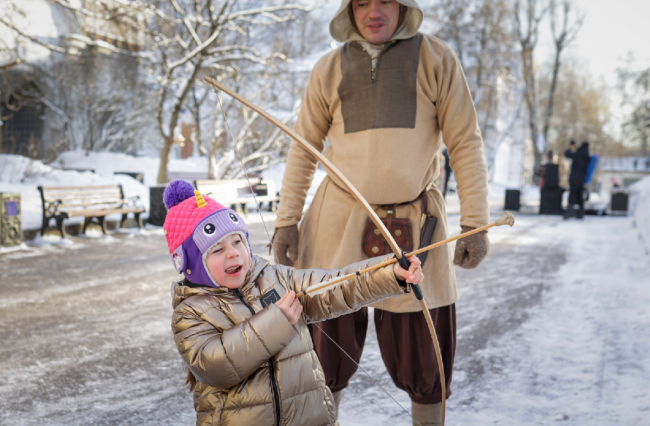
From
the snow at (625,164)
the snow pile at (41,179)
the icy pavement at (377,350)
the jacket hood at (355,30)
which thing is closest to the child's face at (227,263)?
the jacket hood at (355,30)

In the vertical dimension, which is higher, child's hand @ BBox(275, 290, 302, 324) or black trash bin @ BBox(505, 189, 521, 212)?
child's hand @ BBox(275, 290, 302, 324)

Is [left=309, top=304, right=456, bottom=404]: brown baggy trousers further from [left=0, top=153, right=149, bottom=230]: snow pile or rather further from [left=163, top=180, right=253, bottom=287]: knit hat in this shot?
[left=0, top=153, right=149, bottom=230]: snow pile

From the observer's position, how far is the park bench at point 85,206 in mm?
8609

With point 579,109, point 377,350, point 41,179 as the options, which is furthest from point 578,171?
point 579,109

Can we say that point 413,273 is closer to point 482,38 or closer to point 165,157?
point 165,157

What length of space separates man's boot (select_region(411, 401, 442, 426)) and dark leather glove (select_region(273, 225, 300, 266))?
0.83 metres

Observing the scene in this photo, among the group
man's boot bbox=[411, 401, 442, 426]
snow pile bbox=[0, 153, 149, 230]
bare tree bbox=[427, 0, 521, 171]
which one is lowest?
man's boot bbox=[411, 401, 442, 426]

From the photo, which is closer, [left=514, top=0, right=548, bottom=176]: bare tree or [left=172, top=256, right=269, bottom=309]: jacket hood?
[left=172, top=256, right=269, bottom=309]: jacket hood

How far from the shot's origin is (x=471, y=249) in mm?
2021

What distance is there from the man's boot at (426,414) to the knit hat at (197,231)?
3.63 ft

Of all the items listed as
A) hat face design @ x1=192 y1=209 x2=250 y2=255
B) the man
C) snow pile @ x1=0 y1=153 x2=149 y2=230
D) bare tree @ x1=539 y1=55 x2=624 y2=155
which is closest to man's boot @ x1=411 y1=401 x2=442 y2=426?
the man

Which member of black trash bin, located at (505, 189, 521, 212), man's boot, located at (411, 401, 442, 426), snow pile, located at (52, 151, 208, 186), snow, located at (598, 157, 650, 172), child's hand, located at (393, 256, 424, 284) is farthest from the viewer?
snow, located at (598, 157, 650, 172)

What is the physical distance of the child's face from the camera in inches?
62.8

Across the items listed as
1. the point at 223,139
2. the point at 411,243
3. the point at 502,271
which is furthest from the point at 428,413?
the point at 223,139
